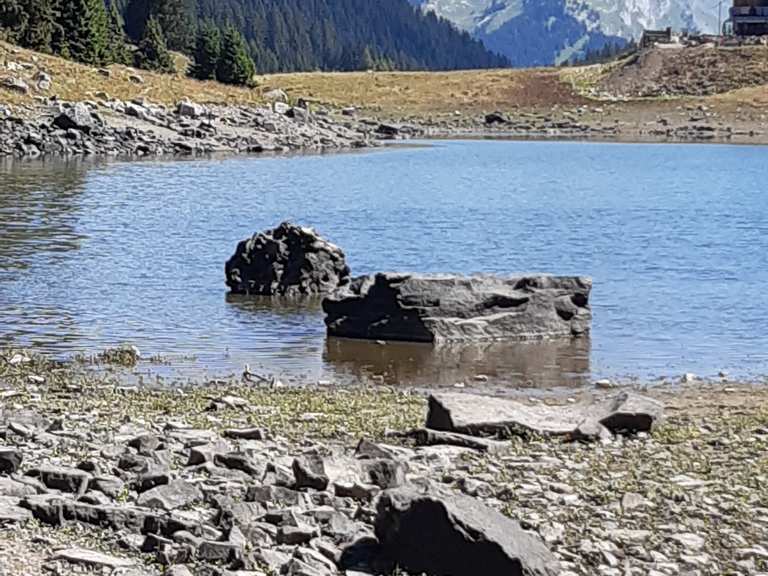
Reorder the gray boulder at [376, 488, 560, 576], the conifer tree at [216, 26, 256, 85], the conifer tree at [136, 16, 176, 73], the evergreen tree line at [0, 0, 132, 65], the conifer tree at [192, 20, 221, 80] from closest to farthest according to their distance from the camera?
the gray boulder at [376, 488, 560, 576], the evergreen tree line at [0, 0, 132, 65], the conifer tree at [136, 16, 176, 73], the conifer tree at [192, 20, 221, 80], the conifer tree at [216, 26, 256, 85]

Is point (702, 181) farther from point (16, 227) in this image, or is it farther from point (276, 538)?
point (276, 538)

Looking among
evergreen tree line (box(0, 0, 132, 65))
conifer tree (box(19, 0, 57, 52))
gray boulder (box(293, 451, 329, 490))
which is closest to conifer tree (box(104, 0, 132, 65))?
evergreen tree line (box(0, 0, 132, 65))

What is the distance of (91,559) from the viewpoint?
805cm

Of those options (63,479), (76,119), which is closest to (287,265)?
(63,479)

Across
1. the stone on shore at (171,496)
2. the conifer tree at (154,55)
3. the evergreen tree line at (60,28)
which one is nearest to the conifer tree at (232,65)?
the conifer tree at (154,55)

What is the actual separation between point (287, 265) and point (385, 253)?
265 inches

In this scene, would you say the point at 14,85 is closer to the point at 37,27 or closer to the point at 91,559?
the point at 37,27

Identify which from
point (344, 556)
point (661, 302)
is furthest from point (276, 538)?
point (661, 302)

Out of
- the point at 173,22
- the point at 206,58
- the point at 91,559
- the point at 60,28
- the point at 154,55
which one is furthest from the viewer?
the point at 173,22

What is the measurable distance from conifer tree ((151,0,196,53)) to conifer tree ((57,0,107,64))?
33152 millimetres

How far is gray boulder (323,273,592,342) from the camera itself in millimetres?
20438

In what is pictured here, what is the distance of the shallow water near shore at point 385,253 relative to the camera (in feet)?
63.7

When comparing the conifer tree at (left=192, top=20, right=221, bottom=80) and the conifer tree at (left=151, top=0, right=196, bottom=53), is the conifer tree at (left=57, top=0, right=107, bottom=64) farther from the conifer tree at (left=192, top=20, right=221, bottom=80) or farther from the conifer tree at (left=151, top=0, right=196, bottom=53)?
the conifer tree at (left=151, top=0, right=196, bottom=53)

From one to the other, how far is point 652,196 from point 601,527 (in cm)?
4157
